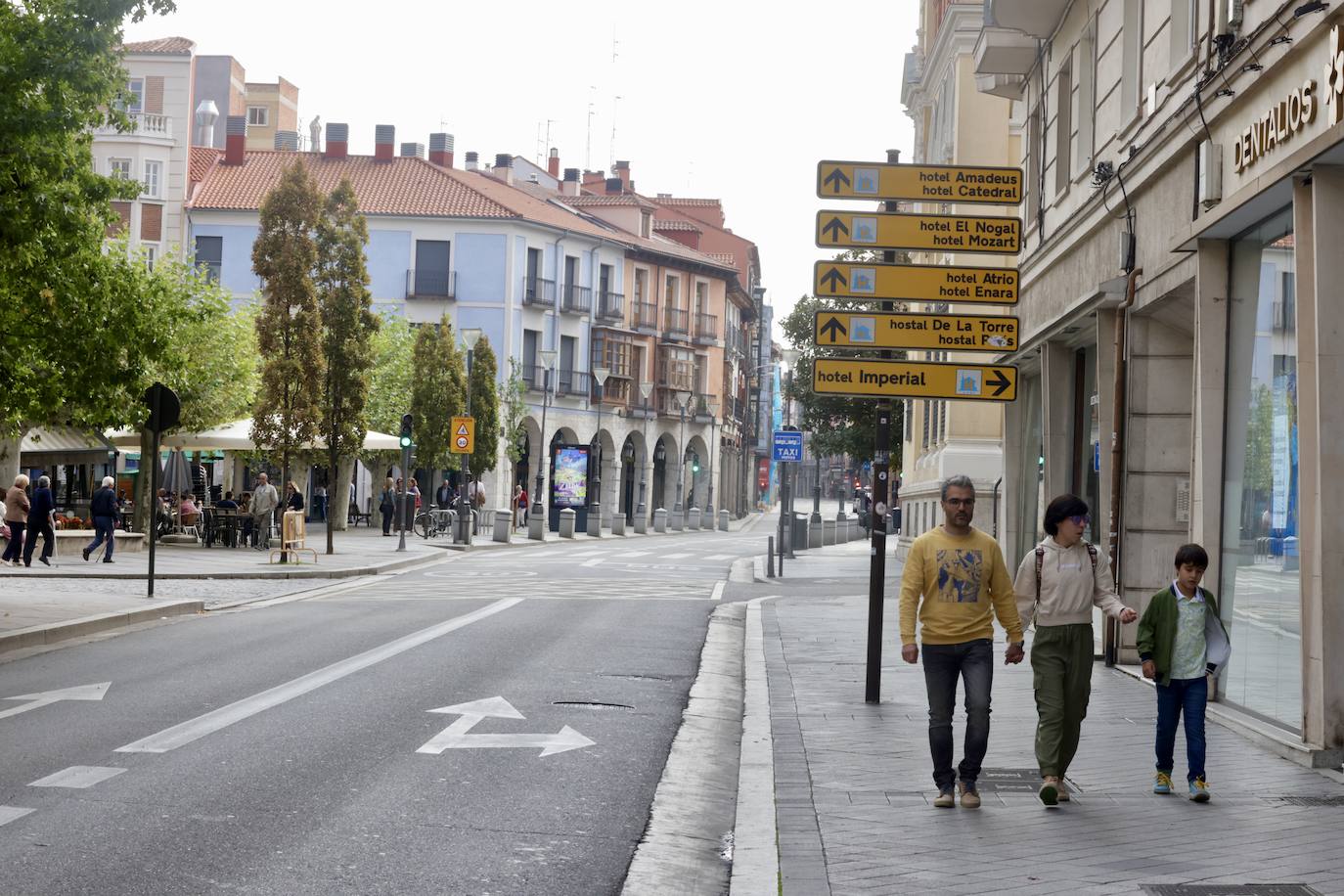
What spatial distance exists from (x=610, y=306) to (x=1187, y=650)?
66.2m

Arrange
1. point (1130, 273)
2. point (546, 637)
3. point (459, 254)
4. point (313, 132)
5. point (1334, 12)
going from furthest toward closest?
point (313, 132) < point (459, 254) < point (546, 637) < point (1130, 273) < point (1334, 12)

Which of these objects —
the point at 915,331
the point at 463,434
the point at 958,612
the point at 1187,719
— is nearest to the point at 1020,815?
the point at 958,612

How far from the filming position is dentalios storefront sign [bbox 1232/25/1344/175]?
903 centimetres

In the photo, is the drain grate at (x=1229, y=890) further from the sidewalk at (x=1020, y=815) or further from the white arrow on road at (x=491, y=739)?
the white arrow on road at (x=491, y=739)

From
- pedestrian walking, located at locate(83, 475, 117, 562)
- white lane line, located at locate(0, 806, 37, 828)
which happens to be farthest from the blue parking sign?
white lane line, located at locate(0, 806, 37, 828)

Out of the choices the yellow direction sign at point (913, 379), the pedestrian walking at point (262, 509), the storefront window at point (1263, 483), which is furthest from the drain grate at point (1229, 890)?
the pedestrian walking at point (262, 509)

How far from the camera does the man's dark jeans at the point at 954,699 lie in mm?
7836

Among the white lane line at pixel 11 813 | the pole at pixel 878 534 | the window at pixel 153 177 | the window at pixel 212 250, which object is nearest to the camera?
the white lane line at pixel 11 813

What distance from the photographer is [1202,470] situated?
1209 centimetres

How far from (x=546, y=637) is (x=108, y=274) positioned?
590 centimetres

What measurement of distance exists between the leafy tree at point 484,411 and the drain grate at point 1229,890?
1904 inches

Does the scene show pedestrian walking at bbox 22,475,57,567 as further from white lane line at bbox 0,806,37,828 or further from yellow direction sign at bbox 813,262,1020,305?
white lane line at bbox 0,806,37,828

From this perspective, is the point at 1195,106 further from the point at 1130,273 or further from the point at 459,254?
the point at 459,254

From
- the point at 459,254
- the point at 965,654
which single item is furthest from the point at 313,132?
the point at 965,654
